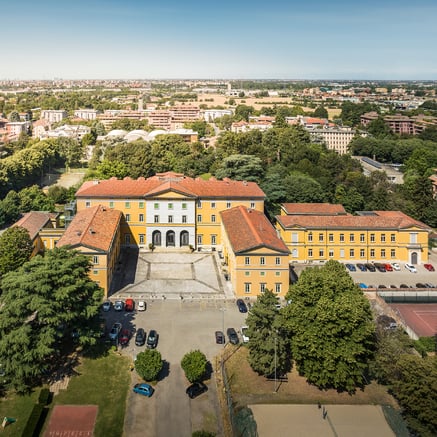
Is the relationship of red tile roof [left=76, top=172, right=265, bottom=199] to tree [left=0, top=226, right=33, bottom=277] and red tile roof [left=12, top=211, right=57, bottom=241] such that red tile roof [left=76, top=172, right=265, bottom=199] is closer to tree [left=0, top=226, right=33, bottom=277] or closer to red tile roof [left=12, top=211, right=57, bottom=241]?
red tile roof [left=12, top=211, right=57, bottom=241]

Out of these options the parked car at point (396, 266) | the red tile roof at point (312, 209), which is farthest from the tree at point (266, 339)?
the red tile roof at point (312, 209)

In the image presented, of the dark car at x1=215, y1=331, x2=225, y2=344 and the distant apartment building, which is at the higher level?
the distant apartment building

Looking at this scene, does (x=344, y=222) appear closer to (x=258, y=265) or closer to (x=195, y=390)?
(x=258, y=265)

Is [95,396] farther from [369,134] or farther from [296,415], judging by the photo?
[369,134]

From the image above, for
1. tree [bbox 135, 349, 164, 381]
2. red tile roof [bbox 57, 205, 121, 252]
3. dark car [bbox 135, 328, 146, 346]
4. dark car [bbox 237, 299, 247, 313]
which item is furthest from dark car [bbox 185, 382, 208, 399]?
red tile roof [bbox 57, 205, 121, 252]

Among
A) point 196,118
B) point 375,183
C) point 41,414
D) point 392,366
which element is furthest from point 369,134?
point 41,414

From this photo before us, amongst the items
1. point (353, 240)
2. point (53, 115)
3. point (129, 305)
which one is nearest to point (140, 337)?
point (129, 305)
